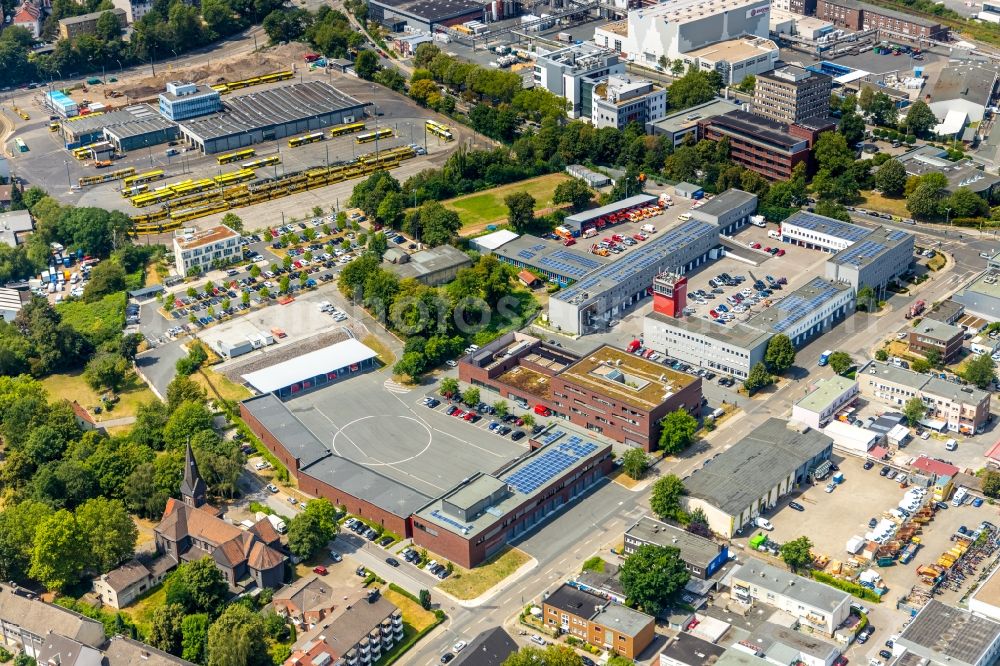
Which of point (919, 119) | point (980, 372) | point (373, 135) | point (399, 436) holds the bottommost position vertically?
point (399, 436)

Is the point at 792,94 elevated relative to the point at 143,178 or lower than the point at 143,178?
elevated

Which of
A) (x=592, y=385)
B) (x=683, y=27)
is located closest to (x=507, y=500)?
(x=592, y=385)

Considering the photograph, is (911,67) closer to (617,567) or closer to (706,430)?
(706,430)

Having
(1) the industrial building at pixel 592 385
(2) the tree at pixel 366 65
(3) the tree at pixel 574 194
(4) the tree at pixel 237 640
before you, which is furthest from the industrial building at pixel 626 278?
(2) the tree at pixel 366 65

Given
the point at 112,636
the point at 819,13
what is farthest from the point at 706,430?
the point at 819,13

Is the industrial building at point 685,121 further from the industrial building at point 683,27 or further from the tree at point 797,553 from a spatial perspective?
the tree at point 797,553

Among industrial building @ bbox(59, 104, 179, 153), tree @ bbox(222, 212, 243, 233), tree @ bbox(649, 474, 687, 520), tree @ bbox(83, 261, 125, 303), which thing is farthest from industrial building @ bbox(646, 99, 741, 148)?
tree @ bbox(649, 474, 687, 520)

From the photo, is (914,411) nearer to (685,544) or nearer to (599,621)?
(685,544)
